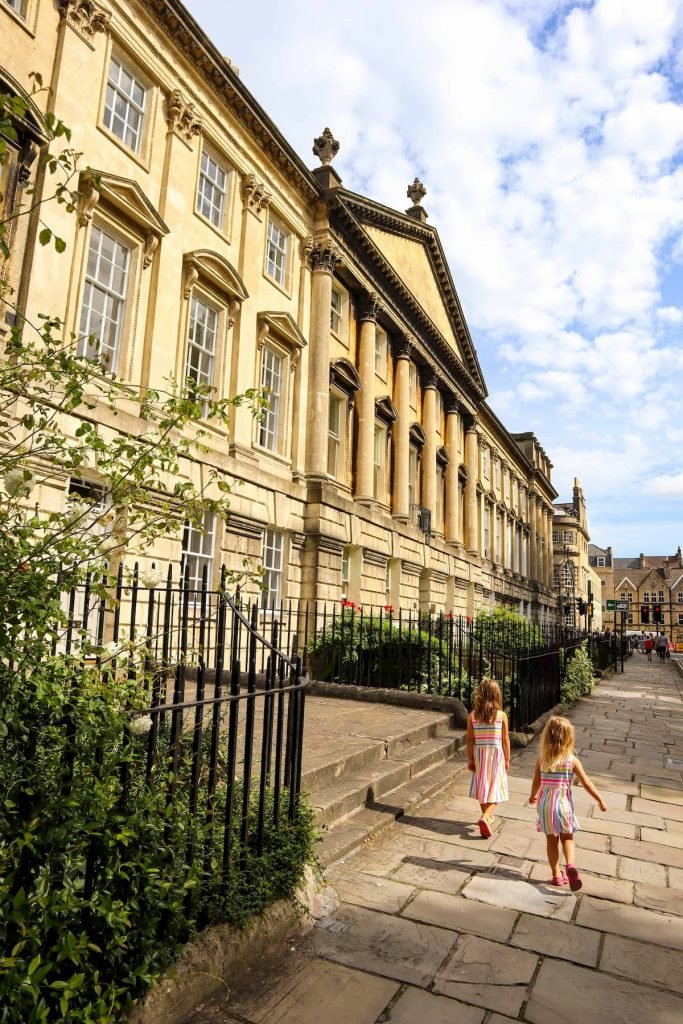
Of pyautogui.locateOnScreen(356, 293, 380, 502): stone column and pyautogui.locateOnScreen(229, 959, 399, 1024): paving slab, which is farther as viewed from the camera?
pyautogui.locateOnScreen(356, 293, 380, 502): stone column

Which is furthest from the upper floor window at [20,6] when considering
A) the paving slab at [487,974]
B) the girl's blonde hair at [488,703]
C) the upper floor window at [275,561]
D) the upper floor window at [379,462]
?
the upper floor window at [379,462]

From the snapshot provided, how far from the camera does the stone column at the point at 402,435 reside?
68.3 ft

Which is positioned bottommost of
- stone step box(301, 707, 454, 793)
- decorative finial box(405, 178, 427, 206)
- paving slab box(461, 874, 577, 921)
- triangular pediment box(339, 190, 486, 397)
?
paving slab box(461, 874, 577, 921)

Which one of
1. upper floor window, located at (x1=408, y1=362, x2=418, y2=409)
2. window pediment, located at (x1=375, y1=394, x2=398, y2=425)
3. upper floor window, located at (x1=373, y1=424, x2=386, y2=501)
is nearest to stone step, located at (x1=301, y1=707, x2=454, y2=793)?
upper floor window, located at (x1=373, y1=424, x2=386, y2=501)

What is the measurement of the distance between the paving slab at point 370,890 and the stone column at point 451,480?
2210cm

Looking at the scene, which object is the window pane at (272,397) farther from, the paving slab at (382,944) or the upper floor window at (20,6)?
the paving slab at (382,944)

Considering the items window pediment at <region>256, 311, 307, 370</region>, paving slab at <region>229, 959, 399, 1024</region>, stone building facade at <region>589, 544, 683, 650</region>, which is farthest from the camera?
stone building facade at <region>589, 544, 683, 650</region>

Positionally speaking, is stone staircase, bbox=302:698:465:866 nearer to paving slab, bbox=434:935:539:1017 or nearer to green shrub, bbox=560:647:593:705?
paving slab, bbox=434:935:539:1017

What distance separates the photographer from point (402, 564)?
20.7 metres

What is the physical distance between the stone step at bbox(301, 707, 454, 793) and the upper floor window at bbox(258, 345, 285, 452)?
26.9ft

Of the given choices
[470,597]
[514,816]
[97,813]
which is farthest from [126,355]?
[470,597]

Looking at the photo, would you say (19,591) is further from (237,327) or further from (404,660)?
(237,327)

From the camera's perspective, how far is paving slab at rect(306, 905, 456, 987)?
302 cm

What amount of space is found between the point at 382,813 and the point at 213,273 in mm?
10780
